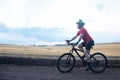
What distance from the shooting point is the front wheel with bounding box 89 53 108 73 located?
1642 cm

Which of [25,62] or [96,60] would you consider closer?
[96,60]

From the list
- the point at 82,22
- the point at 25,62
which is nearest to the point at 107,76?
the point at 82,22

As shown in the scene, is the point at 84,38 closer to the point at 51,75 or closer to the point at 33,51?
the point at 51,75

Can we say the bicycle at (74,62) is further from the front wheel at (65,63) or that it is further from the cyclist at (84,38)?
the cyclist at (84,38)

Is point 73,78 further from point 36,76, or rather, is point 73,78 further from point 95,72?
point 95,72

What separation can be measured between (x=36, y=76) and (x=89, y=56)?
3.09m

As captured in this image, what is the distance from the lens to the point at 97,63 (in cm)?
1652

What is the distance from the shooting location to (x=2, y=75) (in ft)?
47.2

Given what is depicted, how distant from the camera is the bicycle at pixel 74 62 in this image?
16.0 m

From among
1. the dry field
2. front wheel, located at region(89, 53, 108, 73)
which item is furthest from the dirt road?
the dry field

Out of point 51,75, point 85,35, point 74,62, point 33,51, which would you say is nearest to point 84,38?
point 85,35

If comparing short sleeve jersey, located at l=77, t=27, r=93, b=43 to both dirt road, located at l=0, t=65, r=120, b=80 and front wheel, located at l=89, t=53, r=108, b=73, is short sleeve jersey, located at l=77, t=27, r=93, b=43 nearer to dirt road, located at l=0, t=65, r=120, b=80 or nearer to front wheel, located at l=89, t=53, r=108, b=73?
front wheel, located at l=89, t=53, r=108, b=73

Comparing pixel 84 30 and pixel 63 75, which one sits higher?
pixel 84 30

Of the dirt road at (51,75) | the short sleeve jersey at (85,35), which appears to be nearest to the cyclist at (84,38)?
the short sleeve jersey at (85,35)
